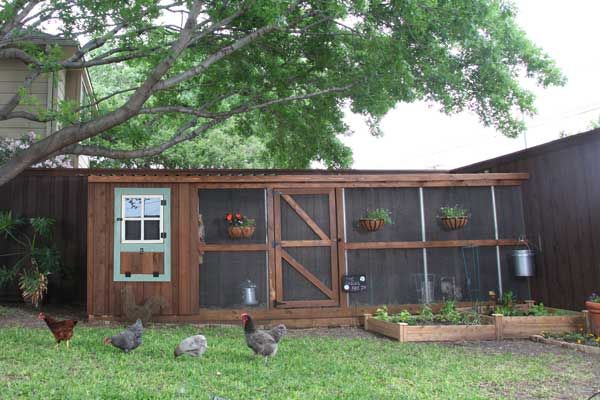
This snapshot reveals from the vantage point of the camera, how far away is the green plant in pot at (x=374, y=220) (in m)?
7.66

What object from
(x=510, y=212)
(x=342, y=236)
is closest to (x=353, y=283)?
(x=342, y=236)

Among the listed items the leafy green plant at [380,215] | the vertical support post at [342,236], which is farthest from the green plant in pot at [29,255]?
the leafy green plant at [380,215]

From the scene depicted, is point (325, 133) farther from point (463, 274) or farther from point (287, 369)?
point (287, 369)

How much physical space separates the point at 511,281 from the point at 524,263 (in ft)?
1.43

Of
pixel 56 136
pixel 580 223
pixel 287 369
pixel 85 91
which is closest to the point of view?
pixel 287 369

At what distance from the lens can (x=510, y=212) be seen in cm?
816

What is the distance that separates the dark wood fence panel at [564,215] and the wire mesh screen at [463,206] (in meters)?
0.62

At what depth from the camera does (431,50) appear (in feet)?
24.1

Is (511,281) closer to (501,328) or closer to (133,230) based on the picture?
(501,328)

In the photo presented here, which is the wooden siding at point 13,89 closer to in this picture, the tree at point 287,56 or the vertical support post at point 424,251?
the tree at point 287,56

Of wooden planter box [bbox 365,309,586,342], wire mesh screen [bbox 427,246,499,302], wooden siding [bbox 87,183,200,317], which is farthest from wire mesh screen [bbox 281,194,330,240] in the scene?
wooden planter box [bbox 365,309,586,342]

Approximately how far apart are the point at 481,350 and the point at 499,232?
2.73 metres

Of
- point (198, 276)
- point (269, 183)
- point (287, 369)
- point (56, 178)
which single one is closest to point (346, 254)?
point (269, 183)

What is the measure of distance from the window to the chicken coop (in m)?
0.01
